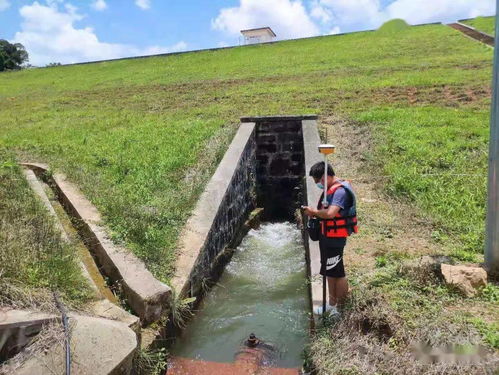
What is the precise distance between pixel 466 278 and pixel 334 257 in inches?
45.6

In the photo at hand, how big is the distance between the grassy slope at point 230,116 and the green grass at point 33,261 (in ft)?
Result: 2.83

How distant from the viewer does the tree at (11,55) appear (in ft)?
144

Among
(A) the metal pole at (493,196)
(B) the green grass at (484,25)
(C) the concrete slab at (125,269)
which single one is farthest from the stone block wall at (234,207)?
(B) the green grass at (484,25)

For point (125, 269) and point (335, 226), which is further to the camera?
point (125, 269)

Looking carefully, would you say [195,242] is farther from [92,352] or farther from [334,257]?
[92,352]

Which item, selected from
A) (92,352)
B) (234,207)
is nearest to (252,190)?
(234,207)

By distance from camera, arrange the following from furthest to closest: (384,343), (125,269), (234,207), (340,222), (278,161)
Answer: (278,161)
(234,207)
(125,269)
(340,222)
(384,343)

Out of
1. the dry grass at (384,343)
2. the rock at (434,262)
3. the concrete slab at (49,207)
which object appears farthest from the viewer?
the concrete slab at (49,207)

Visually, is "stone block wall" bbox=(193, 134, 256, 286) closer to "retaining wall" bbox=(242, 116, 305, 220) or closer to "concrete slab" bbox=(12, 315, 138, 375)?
"retaining wall" bbox=(242, 116, 305, 220)

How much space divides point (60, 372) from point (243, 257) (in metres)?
4.59

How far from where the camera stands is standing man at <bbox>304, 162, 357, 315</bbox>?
423 centimetres

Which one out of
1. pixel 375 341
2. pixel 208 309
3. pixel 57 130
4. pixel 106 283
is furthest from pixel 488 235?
pixel 57 130

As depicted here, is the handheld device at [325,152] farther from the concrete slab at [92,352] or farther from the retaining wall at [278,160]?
the retaining wall at [278,160]

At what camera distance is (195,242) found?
19.4 ft
